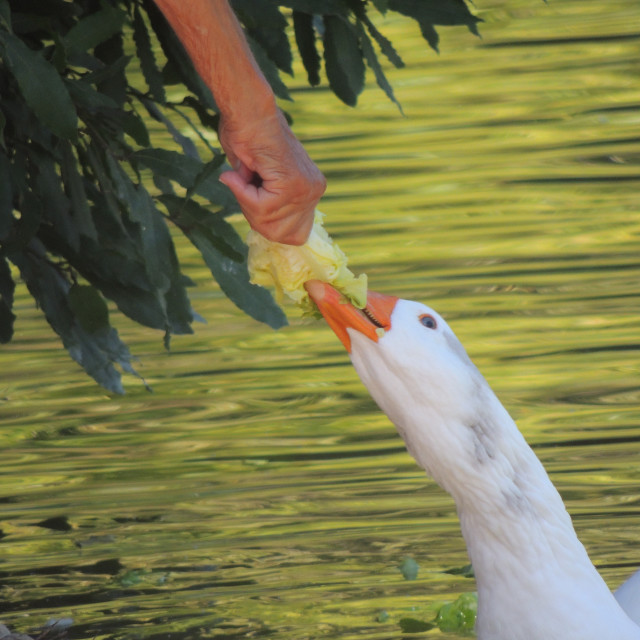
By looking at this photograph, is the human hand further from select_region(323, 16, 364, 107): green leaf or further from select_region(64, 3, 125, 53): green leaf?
select_region(323, 16, 364, 107): green leaf

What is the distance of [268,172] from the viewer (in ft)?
10.5

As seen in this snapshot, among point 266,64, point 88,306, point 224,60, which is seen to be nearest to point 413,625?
point 88,306

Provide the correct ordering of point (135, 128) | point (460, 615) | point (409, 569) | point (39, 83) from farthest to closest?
point (409, 569) → point (460, 615) → point (135, 128) → point (39, 83)

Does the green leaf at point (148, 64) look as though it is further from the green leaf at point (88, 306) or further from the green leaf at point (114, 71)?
the green leaf at point (88, 306)

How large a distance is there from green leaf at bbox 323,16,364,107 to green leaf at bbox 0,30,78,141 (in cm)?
94

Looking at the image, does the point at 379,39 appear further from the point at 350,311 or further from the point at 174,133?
the point at 350,311

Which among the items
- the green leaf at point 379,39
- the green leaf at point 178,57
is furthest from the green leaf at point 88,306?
the green leaf at point 379,39

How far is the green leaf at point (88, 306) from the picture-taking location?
4492mm

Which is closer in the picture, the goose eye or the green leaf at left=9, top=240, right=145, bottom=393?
the goose eye

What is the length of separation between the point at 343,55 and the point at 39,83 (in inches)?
40.3

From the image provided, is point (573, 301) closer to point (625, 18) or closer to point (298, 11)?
point (298, 11)

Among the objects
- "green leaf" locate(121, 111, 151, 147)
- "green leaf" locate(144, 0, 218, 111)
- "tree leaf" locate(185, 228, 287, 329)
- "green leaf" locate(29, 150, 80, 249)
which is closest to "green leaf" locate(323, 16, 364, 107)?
"green leaf" locate(144, 0, 218, 111)

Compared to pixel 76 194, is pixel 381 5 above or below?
above

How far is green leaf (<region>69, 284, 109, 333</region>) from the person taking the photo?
14.7 ft
